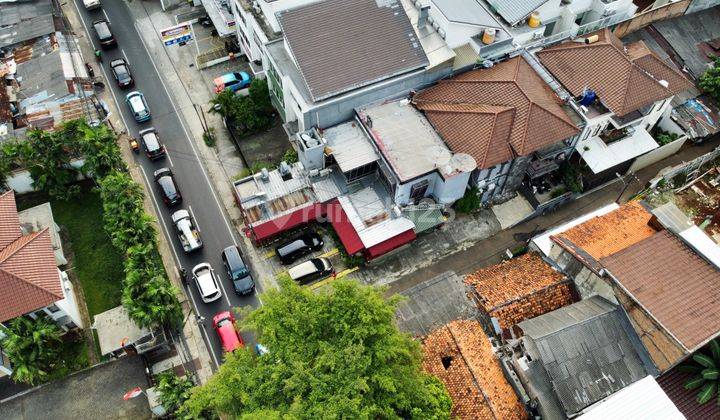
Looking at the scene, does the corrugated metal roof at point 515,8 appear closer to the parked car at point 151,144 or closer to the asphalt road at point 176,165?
the asphalt road at point 176,165

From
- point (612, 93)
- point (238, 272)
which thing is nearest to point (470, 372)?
point (238, 272)

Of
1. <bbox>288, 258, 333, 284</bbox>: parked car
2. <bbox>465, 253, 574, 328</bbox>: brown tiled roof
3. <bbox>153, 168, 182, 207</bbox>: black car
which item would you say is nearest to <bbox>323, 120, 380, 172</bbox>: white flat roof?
<bbox>288, 258, 333, 284</bbox>: parked car

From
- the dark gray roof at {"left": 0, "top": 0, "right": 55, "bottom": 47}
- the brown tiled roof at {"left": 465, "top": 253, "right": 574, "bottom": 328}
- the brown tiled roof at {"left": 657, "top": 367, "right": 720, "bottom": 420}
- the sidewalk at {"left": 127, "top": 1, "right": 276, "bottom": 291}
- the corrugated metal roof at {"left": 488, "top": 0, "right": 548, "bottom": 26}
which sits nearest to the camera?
the brown tiled roof at {"left": 657, "top": 367, "right": 720, "bottom": 420}

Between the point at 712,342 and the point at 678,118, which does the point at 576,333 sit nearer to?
the point at 712,342

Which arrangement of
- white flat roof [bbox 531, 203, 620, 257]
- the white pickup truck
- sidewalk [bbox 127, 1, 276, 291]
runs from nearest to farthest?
1. white flat roof [bbox 531, 203, 620, 257]
2. sidewalk [bbox 127, 1, 276, 291]
3. the white pickup truck

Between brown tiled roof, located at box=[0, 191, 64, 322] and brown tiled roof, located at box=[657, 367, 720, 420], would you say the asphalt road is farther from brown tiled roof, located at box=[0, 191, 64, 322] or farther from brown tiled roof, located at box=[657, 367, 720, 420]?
brown tiled roof, located at box=[657, 367, 720, 420]

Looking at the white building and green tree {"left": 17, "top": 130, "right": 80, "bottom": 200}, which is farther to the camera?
green tree {"left": 17, "top": 130, "right": 80, "bottom": 200}

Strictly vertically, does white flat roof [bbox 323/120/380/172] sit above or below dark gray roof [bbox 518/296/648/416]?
above

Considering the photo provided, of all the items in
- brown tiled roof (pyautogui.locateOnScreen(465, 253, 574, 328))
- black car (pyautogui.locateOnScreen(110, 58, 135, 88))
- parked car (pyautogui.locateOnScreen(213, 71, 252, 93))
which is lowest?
brown tiled roof (pyautogui.locateOnScreen(465, 253, 574, 328))
